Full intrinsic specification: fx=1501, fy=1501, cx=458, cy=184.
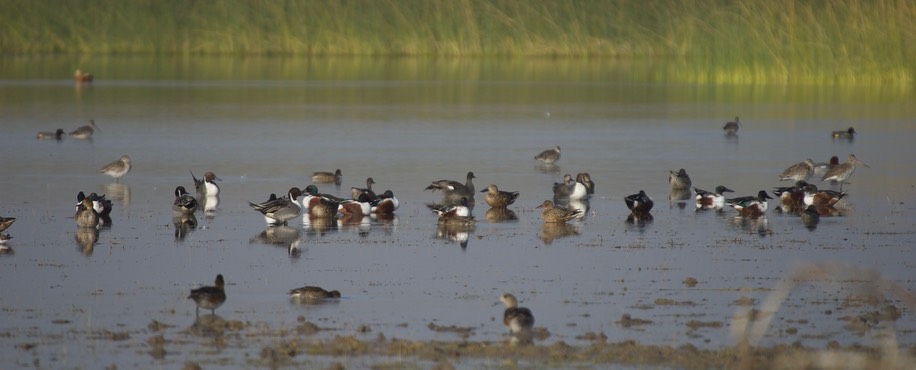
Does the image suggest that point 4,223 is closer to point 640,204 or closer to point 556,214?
point 556,214

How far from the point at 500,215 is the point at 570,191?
157cm

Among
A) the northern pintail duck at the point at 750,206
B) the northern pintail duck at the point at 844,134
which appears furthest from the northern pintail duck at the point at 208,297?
the northern pintail duck at the point at 844,134

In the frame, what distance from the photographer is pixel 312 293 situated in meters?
11.0

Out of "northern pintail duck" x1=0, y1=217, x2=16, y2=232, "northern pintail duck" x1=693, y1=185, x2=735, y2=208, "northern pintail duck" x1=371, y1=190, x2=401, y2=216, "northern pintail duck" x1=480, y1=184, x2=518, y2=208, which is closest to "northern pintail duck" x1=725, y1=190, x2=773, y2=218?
"northern pintail duck" x1=693, y1=185, x2=735, y2=208

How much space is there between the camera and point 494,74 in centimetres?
4678

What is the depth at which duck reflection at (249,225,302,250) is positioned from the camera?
47.5 ft

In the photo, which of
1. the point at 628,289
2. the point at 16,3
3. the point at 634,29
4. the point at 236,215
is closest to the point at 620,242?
the point at 628,289

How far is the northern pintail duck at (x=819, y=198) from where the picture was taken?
1712cm

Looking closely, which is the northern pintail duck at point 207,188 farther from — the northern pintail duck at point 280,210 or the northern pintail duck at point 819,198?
the northern pintail duck at point 819,198

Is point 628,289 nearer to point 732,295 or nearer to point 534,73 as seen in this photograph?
point 732,295

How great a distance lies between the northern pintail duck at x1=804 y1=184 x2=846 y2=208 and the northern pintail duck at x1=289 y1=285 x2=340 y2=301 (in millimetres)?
7741

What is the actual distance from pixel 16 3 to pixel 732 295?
161 ft

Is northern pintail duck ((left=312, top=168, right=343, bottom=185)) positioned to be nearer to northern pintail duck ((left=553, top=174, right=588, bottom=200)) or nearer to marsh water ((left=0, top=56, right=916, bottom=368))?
marsh water ((left=0, top=56, right=916, bottom=368))

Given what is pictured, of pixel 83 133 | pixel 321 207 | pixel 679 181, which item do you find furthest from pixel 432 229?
pixel 83 133
